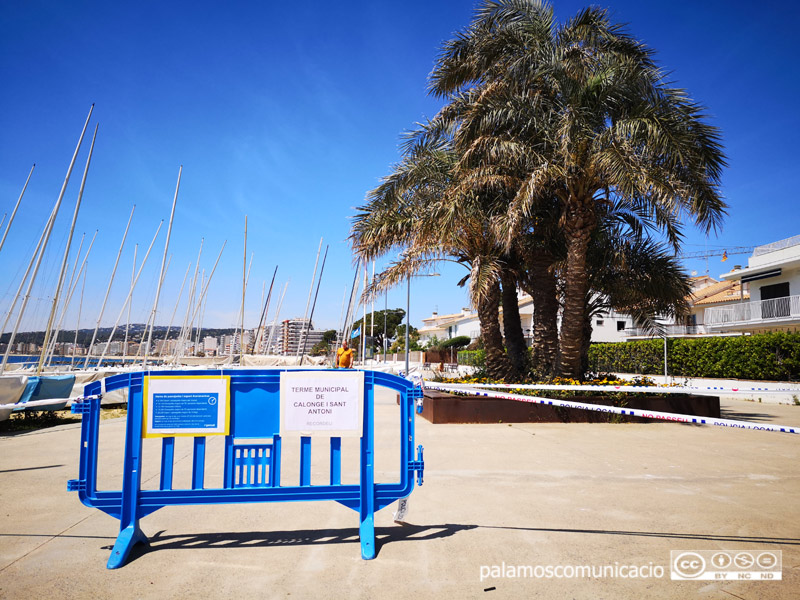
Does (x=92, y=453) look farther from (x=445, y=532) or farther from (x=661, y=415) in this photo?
(x=661, y=415)

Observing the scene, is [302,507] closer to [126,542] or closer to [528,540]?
[126,542]

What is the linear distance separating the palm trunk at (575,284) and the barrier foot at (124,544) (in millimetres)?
→ 9816

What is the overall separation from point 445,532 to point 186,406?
2.38 m

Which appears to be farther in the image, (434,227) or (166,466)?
(434,227)

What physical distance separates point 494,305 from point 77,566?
10589mm

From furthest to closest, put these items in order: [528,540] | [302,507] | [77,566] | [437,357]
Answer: [437,357] < [302,507] < [528,540] < [77,566]

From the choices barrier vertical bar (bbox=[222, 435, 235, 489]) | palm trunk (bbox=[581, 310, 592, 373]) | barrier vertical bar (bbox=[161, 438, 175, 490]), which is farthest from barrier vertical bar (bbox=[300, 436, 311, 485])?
palm trunk (bbox=[581, 310, 592, 373])

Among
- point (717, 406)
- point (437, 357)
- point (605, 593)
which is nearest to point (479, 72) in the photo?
point (717, 406)

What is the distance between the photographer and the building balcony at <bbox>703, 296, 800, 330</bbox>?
29297 mm

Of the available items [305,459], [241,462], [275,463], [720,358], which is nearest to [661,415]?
[305,459]

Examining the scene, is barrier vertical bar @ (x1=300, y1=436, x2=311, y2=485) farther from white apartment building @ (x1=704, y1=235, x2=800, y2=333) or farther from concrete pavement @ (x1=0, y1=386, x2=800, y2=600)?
white apartment building @ (x1=704, y1=235, x2=800, y2=333)

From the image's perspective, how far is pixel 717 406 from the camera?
11.8 meters

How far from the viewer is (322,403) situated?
4.20 metres

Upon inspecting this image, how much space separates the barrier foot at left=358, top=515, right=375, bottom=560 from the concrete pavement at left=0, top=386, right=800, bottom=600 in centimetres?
7
